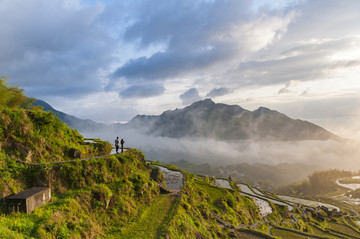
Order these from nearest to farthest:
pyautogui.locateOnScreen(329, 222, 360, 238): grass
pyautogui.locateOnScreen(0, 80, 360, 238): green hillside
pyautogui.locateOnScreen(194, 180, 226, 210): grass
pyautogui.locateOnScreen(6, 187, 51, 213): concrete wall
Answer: pyautogui.locateOnScreen(6, 187, 51, 213): concrete wall, pyautogui.locateOnScreen(0, 80, 360, 238): green hillside, pyautogui.locateOnScreen(194, 180, 226, 210): grass, pyautogui.locateOnScreen(329, 222, 360, 238): grass

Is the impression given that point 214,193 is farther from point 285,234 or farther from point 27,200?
point 27,200

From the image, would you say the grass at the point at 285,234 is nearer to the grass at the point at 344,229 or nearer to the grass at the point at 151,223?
the grass at the point at 151,223

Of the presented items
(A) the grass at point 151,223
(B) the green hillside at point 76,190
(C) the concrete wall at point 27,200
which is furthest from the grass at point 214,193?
(C) the concrete wall at point 27,200

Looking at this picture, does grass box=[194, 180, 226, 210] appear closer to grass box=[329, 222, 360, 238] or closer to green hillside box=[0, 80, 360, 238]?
green hillside box=[0, 80, 360, 238]

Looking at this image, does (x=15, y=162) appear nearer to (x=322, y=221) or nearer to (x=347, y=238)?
(x=347, y=238)

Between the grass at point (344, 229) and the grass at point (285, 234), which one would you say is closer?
the grass at point (285, 234)

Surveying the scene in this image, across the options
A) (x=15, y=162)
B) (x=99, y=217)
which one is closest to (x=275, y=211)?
(x=99, y=217)

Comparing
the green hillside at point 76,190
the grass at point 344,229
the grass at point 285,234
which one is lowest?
the grass at point 344,229

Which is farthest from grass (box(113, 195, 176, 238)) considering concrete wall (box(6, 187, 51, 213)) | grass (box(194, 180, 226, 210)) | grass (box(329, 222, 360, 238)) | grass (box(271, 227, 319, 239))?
grass (box(329, 222, 360, 238))

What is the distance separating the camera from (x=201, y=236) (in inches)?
904

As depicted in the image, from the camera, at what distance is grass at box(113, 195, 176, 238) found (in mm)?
17672

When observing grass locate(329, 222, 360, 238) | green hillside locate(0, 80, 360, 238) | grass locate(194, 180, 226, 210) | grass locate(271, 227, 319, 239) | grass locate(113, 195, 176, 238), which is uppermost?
green hillside locate(0, 80, 360, 238)

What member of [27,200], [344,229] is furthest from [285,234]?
[27,200]

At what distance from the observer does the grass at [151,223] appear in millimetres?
17672
